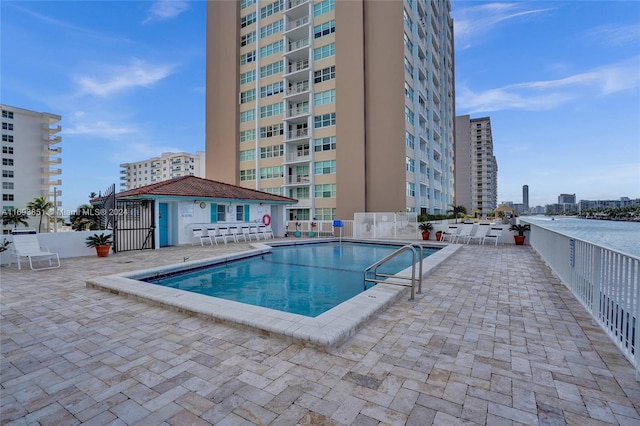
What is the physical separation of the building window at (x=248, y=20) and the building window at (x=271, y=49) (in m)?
3.82

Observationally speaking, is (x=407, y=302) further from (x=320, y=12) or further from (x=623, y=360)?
(x=320, y=12)

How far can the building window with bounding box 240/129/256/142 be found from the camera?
32.3 m

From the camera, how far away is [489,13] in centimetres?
1853

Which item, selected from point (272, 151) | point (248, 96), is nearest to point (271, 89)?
point (248, 96)

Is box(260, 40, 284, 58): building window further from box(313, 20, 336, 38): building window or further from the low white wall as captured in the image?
the low white wall

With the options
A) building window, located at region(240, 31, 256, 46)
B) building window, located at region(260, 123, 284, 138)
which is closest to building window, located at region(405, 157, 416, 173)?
building window, located at region(260, 123, 284, 138)

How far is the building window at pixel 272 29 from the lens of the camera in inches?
1209

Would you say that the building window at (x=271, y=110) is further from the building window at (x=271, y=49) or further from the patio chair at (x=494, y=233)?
the patio chair at (x=494, y=233)

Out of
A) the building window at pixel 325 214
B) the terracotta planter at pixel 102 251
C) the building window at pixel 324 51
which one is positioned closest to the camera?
the terracotta planter at pixel 102 251

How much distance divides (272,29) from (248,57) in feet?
13.0

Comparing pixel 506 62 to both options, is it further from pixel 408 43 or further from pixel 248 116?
pixel 248 116

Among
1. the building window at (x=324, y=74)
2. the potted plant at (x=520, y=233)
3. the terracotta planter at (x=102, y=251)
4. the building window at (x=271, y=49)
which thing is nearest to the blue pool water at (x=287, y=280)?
the terracotta planter at (x=102, y=251)

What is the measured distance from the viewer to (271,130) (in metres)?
31.2

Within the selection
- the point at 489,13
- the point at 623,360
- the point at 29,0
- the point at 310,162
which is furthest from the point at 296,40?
the point at 623,360
